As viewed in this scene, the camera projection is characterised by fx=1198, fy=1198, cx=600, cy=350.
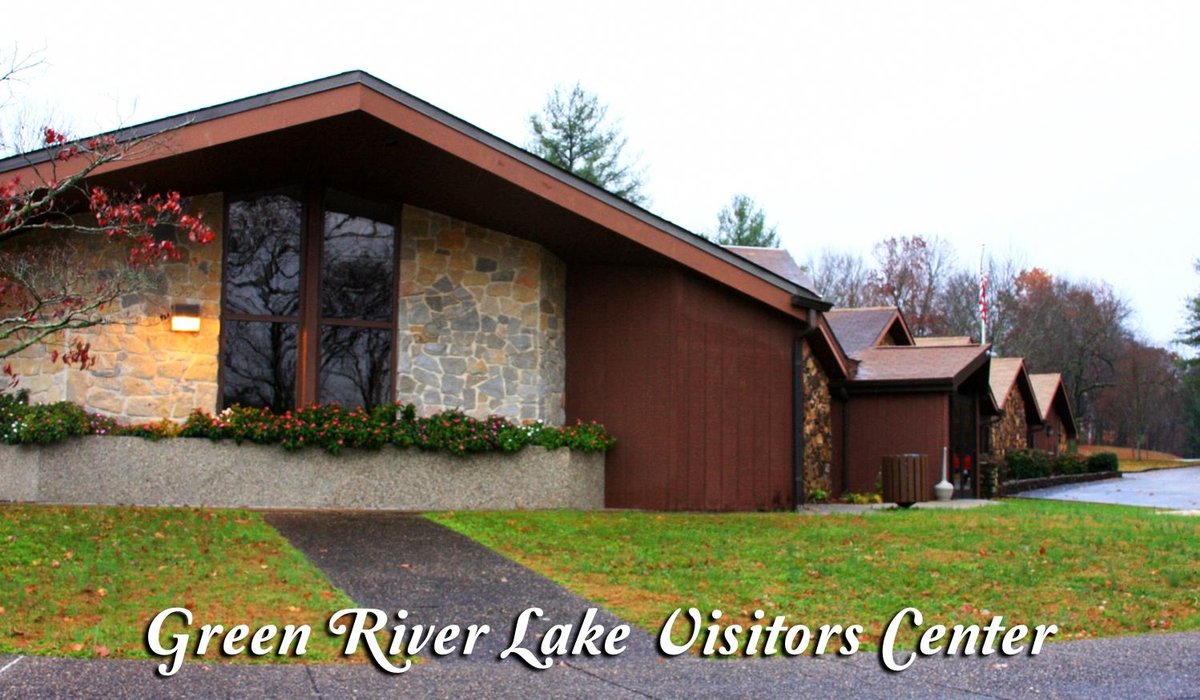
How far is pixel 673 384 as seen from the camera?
48.8 ft

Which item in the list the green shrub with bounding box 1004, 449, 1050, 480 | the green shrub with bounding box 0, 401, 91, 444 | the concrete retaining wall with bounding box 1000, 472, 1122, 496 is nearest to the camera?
the green shrub with bounding box 0, 401, 91, 444

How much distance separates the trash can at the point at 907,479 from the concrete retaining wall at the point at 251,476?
4993 millimetres

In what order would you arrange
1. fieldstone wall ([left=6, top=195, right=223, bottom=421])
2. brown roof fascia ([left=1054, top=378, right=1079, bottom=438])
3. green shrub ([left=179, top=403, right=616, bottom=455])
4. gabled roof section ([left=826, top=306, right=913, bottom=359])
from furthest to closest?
brown roof fascia ([left=1054, top=378, right=1079, bottom=438])
gabled roof section ([left=826, top=306, right=913, bottom=359])
fieldstone wall ([left=6, top=195, right=223, bottom=421])
green shrub ([left=179, top=403, right=616, bottom=455])

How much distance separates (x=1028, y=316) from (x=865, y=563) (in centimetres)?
4838

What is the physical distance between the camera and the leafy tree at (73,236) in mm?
11039

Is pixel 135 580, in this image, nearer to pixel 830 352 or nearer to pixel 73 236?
pixel 73 236

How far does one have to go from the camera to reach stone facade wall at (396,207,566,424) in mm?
14633

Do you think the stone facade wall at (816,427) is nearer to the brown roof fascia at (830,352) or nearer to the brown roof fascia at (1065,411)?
the brown roof fascia at (830,352)

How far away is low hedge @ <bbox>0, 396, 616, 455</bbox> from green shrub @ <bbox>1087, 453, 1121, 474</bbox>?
27.3 metres

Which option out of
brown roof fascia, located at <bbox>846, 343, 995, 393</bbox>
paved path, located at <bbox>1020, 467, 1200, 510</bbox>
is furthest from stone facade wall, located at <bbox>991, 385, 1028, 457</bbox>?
brown roof fascia, located at <bbox>846, 343, 995, 393</bbox>

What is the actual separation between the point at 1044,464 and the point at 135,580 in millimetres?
27062

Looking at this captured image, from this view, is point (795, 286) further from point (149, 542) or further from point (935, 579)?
point (149, 542)

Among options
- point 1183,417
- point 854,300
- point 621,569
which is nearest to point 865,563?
point 621,569

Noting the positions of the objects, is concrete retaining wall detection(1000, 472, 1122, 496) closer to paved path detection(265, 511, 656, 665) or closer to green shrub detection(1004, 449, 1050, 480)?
green shrub detection(1004, 449, 1050, 480)
